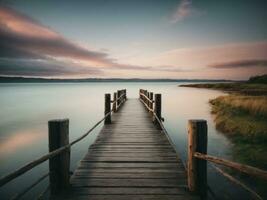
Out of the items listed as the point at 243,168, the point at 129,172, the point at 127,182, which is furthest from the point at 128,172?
the point at 243,168

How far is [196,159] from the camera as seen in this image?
3.87 m

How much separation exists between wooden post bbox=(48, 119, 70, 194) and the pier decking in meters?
0.23

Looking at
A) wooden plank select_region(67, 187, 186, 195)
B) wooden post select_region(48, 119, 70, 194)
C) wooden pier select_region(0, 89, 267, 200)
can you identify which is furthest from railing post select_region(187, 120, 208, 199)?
wooden post select_region(48, 119, 70, 194)

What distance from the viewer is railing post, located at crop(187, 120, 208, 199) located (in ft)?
12.5

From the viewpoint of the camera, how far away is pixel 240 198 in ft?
22.4

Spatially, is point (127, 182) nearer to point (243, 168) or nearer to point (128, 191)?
point (128, 191)

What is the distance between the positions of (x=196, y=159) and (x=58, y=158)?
7.48ft

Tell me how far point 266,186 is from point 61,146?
6.07 m

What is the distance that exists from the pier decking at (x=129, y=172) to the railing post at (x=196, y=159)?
7.9 inches

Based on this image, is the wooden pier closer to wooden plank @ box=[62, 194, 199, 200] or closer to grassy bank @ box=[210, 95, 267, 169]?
wooden plank @ box=[62, 194, 199, 200]

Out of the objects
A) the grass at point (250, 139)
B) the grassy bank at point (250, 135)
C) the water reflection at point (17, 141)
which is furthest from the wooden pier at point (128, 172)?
the water reflection at point (17, 141)

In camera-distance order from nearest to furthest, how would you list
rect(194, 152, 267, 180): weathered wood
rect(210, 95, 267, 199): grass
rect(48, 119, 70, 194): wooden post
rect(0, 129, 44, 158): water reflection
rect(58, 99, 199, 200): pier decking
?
rect(194, 152, 267, 180): weathered wood
rect(48, 119, 70, 194): wooden post
rect(58, 99, 199, 200): pier decking
rect(210, 95, 267, 199): grass
rect(0, 129, 44, 158): water reflection

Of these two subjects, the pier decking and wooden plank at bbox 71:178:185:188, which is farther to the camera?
wooden plank at bbox 71:178:185:188

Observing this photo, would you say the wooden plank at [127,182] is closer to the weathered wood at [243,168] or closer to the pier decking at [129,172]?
the pier decking at [129,172]
